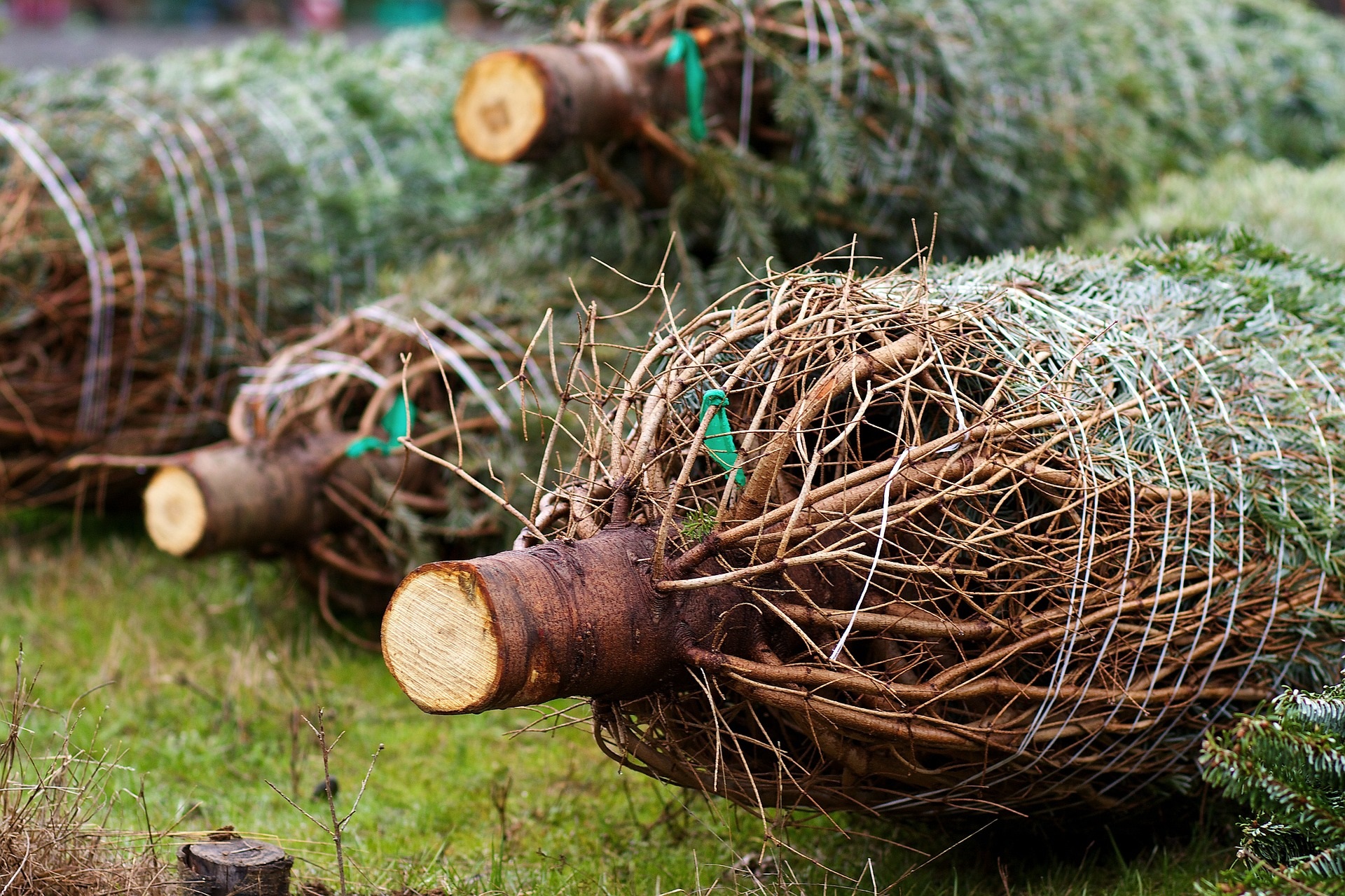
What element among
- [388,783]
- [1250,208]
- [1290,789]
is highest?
[1250,208]

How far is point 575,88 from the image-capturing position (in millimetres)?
4020

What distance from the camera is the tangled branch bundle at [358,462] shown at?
3832mm

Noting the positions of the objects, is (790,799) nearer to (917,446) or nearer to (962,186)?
(917,446)

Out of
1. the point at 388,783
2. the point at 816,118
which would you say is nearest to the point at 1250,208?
the point at 816,118

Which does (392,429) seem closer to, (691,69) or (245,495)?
(245,495)

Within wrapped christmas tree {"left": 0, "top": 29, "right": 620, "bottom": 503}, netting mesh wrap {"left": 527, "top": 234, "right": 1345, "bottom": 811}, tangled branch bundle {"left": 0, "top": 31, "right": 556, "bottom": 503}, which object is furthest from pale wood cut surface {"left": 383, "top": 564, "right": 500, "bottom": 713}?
tangled branch bundle {"left": 0, "top": 31, "right": 556, "bottom": 503}

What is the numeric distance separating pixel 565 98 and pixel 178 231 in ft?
5.53

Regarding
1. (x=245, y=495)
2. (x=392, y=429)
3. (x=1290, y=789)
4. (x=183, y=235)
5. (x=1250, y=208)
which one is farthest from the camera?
(x=1250, y=208)

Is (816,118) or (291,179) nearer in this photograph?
(816,118)

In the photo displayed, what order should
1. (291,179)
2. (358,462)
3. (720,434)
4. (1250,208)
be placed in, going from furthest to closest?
(291,179) < (1250,208) < (358,462) < (720,434)

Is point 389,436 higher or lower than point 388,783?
higher

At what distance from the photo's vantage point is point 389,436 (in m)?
4.01

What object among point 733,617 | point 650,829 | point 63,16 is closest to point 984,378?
point 733,617

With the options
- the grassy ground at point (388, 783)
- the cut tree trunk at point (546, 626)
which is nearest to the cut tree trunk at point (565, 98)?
the grassy ground at point (388, 783)
